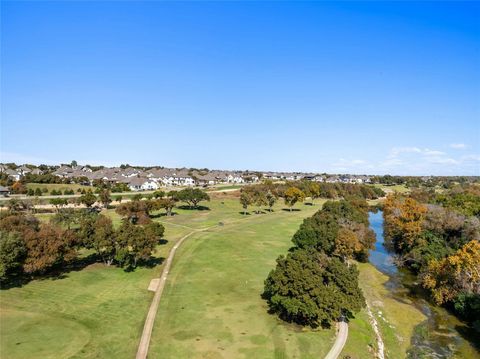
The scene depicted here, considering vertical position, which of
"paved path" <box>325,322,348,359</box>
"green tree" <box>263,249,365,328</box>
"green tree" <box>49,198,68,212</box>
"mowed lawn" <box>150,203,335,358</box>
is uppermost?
"green tree" <box>49,198,68,212</box>

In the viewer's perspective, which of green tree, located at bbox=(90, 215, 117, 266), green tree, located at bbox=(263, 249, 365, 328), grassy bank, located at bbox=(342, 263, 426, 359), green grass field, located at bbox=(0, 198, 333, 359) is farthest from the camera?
green tree, located at bbox=(90, 215, 117, 266)

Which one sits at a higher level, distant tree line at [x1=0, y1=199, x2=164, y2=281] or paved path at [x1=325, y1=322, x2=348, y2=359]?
distant tree line at [x1=0, y1=199, x2=164, y2=281]

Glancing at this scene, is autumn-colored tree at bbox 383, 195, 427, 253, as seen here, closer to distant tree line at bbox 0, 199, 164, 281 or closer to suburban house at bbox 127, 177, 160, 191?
distant tree line at bbox 0, 199, 164, 281

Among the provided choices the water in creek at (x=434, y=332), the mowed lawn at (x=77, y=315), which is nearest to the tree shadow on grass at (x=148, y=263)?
the mowed lawn at (x=77, y=315)

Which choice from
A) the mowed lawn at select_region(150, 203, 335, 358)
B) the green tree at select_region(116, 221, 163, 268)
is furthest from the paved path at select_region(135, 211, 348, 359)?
the green tree at select_region(116, 221, 163, 268)

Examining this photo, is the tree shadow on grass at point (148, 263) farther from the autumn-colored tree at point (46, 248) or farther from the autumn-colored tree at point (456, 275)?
the autumn-colored tree at point (456, 275)

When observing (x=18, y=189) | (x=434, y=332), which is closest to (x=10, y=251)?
(x=434, y=332)

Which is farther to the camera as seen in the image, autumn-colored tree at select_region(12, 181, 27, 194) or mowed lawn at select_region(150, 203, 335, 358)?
autumn-colored tree at select_region(12, 181, 27, 194)
